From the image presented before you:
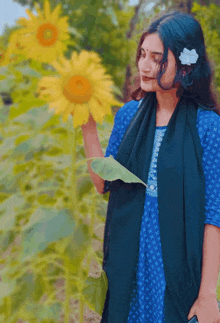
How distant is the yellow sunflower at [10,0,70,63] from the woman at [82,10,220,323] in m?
0.30

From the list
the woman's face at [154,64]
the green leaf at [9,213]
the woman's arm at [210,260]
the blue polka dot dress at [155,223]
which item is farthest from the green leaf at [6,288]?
the woman's face at [154,64]

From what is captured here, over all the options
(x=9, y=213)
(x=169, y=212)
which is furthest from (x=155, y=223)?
(x=9, y=213)

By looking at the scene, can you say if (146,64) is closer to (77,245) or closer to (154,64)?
(154,64)

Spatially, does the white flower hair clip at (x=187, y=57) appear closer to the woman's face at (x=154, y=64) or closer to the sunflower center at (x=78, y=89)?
the woman's face at (x=154, y=64)

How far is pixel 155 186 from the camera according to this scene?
2.64ft

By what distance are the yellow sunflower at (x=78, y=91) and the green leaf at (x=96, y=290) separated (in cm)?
35

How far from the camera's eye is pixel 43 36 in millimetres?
1056

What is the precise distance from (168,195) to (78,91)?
0.27m

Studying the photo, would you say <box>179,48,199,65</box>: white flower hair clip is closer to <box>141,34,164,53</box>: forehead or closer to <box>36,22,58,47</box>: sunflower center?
<box>141,34,164,53</box>: forehead

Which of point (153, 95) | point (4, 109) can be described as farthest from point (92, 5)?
point (153, 95)

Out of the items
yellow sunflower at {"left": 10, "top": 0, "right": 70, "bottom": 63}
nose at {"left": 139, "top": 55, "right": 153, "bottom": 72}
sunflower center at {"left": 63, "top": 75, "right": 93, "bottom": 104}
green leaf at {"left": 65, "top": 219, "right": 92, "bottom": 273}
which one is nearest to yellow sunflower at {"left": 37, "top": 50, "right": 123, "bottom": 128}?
sunflower center at {"left": 63, "top": 75, "right": 93, "bottom": 104}

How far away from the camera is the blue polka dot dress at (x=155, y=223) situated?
0.74 m

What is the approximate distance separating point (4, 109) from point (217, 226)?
0.76 m

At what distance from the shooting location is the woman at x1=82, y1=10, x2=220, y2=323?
743 millimetres
